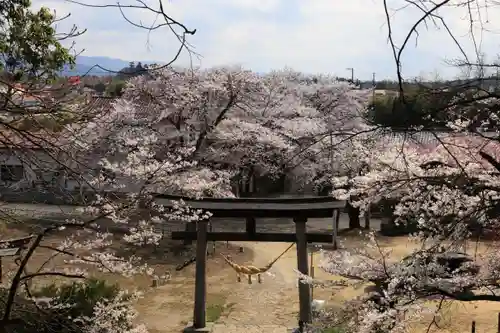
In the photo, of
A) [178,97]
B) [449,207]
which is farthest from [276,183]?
[449,207]

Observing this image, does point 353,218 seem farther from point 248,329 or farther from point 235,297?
point 248,329

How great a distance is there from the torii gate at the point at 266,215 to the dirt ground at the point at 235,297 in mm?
1203

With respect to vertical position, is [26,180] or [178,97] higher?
[178,97]

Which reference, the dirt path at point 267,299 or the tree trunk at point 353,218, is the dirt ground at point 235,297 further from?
the tree trunk at point 353,218

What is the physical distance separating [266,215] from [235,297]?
3.40 metres

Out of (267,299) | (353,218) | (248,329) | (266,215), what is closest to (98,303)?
(266,215)

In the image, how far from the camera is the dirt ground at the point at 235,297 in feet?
34.1

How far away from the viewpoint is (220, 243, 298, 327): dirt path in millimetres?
10633

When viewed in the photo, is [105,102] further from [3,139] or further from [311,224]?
[311,224]

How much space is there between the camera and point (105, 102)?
234 centimetres

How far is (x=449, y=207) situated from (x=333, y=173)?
12.1 meters

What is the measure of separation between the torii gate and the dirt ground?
3.95 feet

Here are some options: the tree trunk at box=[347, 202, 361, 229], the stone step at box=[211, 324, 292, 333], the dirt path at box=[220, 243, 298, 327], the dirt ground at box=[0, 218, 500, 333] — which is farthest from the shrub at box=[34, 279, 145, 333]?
the tree trunk at box=[347, 202, 361, 229]

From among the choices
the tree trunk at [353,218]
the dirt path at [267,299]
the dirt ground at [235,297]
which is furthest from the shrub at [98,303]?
the tree trunk at [353,218]
